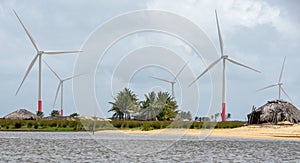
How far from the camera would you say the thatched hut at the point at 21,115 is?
11570cm

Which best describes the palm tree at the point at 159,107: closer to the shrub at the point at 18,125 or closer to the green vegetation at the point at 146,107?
the green vegetation at the point at 146,107

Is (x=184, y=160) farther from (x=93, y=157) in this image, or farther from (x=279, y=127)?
(x=279, y=127)

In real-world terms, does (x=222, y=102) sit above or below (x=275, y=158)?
above

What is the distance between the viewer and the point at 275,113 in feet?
310

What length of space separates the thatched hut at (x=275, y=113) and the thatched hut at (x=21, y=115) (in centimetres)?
4397

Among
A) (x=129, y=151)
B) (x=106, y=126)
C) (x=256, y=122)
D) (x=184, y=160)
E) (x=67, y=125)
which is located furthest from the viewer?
(x=106, y=126)

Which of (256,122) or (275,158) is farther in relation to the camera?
(256,122)

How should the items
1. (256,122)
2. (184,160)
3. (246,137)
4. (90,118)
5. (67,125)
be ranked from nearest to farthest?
(184,160)
(246,137)
(256,122)
(67,125)
(90,118)

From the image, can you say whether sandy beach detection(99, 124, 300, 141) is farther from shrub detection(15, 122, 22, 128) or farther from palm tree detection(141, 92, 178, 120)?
palm tree detection(141, 92, 178, 120)

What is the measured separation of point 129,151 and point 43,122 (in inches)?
2103

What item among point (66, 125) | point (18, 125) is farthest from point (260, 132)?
point (18, 125)

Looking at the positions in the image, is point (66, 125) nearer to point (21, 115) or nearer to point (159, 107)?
point (21, 115)

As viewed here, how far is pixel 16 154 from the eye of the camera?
48.2m

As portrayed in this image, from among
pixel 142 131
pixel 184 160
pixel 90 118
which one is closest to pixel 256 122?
pixel 142 131
